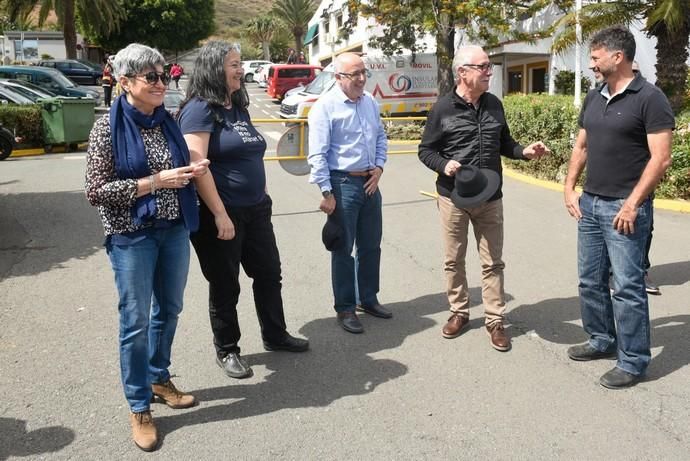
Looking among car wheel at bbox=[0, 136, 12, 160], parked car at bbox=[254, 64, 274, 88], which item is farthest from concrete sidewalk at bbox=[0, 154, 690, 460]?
parked car at bbox=[254, 64, 274, 88]

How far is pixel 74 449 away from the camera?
3.21 metres

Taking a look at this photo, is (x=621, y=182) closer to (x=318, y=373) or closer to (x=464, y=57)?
(x=464, y=57)

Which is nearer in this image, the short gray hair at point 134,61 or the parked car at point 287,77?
the short gray hair at point 134,61

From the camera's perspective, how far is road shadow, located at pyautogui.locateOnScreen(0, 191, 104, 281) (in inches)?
264

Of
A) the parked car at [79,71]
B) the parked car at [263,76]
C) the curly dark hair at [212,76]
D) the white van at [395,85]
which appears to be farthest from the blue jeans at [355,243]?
the parked car at [263,76]

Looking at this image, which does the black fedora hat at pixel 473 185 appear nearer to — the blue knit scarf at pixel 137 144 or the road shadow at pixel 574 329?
the road shadow at pixel 574 329

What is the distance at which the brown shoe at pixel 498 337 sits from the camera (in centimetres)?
435

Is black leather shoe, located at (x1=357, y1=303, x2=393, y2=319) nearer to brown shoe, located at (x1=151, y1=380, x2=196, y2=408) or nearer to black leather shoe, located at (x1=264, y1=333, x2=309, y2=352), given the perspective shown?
black leather shoe, located at (x1=264, y1=333, x2=309, y2=352)

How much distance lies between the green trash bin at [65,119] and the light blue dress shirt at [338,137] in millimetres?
13103

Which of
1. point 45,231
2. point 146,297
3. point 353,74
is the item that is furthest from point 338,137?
point 45,231

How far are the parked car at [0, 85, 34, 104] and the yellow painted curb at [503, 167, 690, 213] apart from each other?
1317 centimetres

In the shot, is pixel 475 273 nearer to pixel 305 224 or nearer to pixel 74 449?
pixel 305 224

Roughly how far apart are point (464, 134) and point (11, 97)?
57.0 feet

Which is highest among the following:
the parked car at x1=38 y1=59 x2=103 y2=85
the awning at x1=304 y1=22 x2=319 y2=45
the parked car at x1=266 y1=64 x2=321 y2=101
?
the awning at x1=304 y1=22 x2=319 y2=45
